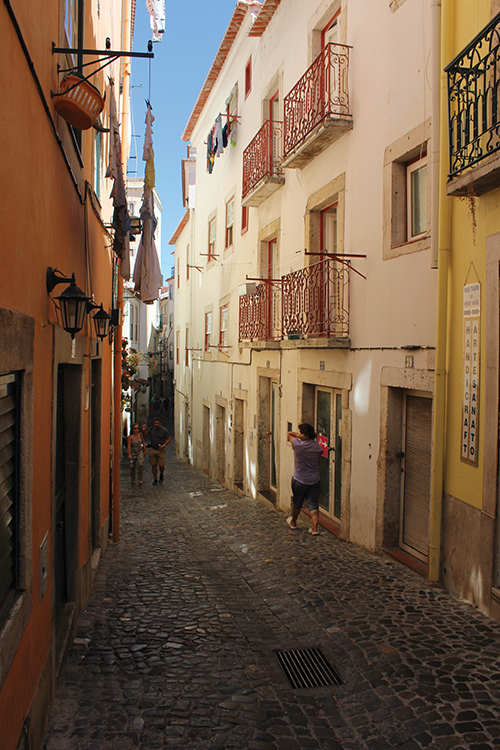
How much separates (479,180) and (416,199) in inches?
83.5

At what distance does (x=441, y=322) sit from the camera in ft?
18.8

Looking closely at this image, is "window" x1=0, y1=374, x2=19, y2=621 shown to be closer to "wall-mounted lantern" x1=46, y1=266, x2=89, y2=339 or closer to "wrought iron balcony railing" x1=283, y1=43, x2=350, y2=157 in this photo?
"wall-mounted lantern" x1=46, y1=266, x2=89, y2=339

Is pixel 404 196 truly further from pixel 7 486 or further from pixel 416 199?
pixel 7 486

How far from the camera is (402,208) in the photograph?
6992 mm

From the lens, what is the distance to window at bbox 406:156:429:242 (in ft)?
21.8

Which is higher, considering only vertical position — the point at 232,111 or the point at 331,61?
the point at 232,111

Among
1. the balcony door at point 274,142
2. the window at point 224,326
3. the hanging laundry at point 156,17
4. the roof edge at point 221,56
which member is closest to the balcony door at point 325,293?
the balcony door at point 274,142

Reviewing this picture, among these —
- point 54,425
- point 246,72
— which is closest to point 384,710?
point 54,425

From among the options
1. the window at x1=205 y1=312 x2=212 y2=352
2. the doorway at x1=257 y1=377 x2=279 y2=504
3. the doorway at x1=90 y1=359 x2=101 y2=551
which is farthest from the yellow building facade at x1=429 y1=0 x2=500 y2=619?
the window at x1=205 y1=312 x2=212 y2=352

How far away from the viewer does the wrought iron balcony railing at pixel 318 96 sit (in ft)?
27.2

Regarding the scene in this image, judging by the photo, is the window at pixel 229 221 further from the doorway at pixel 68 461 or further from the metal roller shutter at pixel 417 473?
the doorway at pixel 68 461

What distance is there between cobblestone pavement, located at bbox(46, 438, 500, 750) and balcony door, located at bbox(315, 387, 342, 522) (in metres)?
1.31

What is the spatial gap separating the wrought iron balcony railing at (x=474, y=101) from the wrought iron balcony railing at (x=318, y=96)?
2983 millimetres

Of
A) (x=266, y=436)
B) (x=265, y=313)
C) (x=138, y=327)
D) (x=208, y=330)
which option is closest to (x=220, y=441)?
(x=208, y=330)
